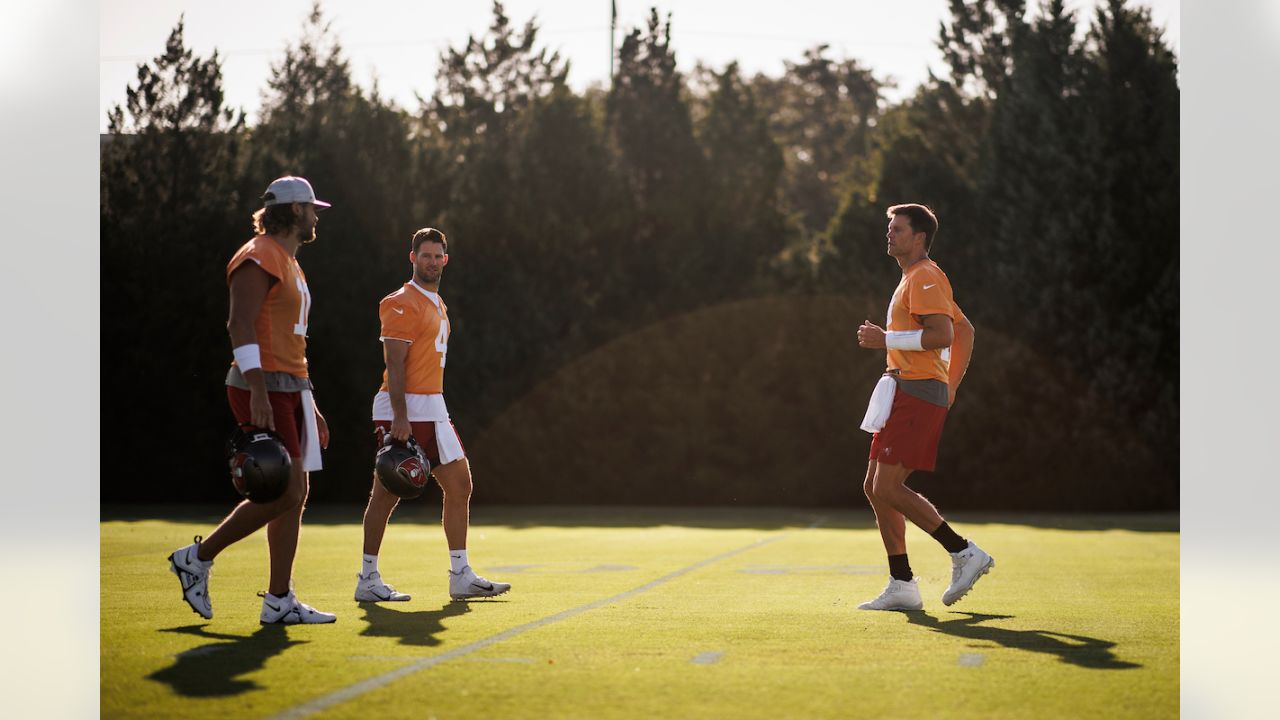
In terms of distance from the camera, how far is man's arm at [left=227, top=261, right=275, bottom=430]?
23.4 feet

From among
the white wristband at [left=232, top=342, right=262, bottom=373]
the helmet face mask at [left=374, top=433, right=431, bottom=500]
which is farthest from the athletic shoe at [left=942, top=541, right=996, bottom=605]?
the white wristband at [left=232, top=342, right=262, bottom=373]

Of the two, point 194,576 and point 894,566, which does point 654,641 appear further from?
point 194,576

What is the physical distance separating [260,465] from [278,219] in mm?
1345

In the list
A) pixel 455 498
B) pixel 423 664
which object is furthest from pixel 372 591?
pixel 423 664

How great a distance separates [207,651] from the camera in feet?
21.6

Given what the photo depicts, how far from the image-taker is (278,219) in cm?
758

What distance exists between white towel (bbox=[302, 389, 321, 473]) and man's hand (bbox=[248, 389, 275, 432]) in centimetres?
35

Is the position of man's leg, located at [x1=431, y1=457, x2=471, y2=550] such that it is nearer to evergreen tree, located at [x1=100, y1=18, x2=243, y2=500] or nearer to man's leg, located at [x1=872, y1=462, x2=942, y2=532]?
man's leg, located at [x1=872, y1=462, x2=942, y2=532]
